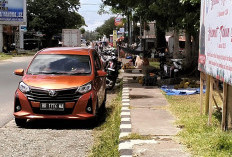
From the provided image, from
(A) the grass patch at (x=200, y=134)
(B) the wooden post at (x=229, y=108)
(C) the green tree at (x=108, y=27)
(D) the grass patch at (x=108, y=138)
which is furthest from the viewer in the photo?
(C) the green tree at (x=108, y=27)

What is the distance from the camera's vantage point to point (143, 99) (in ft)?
36.2

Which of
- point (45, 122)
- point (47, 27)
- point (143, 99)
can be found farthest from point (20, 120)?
point (47, 27)

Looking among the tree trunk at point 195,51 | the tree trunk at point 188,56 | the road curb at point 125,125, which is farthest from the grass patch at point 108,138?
the tree trunk at point 188,56

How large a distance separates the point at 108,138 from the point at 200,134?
1.57m

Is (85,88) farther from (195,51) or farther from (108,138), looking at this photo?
(195,51)

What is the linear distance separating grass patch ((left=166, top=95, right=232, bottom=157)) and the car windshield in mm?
2312

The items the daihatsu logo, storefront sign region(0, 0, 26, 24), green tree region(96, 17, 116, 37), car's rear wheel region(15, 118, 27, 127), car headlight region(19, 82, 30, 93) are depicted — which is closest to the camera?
the daihatsu logo

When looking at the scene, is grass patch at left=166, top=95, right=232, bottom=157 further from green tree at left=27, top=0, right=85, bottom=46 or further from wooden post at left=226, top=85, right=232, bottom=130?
green tree at left=27, top=0, right=85, bottom=46

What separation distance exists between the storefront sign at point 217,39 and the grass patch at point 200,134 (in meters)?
0.86

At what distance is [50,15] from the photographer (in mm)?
64562

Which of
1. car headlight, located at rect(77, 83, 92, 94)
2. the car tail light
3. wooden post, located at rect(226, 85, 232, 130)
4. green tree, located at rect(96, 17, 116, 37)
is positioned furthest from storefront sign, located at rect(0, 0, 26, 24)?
green tree, located at rect(96, 17, 116, 37)

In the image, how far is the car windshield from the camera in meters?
8.41

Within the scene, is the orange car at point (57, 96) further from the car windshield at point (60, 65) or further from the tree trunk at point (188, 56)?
the tree trunk at point (188, 56)

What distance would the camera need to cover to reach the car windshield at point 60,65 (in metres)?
8.41
